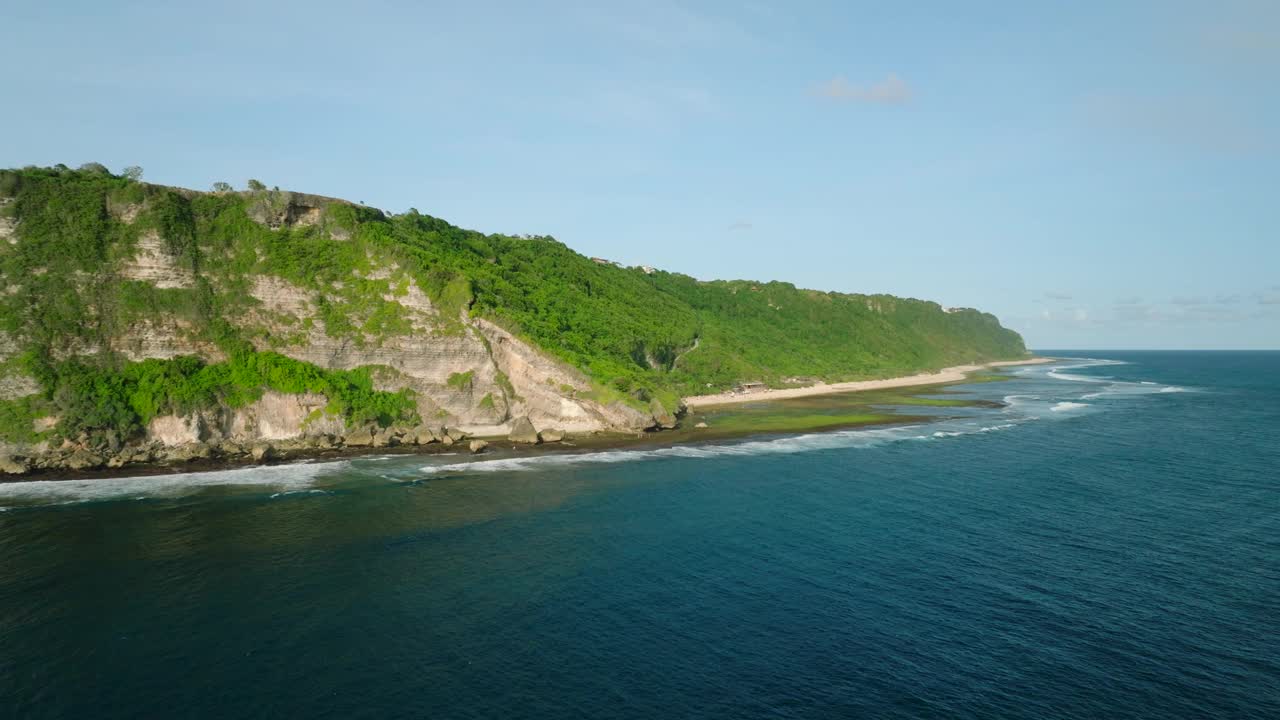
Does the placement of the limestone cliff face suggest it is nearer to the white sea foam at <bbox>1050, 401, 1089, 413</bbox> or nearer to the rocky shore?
the rocky shore

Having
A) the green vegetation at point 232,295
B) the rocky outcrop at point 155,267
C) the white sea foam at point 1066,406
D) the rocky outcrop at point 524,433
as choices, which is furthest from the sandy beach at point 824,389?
the rocky outcrop at point 155,267

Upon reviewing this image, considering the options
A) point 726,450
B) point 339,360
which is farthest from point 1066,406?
point 339,360

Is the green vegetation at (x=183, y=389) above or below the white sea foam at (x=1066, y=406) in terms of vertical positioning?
above

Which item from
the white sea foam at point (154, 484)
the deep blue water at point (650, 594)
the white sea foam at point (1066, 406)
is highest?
the white sea foam at point (154, 484)

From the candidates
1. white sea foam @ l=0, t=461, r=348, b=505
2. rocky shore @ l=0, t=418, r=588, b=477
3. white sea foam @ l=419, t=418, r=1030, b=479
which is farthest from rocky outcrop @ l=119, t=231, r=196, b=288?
white sea foam @ l=419, t=418, r=1030, b=479

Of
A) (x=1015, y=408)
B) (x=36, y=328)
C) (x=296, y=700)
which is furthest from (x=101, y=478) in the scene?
(x=1015, y=408)

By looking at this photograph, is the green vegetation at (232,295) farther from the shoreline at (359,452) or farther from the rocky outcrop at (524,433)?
the shoreline at (359,452)

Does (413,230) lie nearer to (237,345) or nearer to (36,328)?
(237,345)
